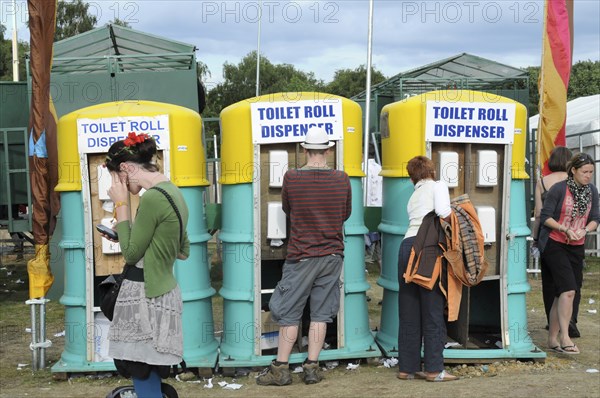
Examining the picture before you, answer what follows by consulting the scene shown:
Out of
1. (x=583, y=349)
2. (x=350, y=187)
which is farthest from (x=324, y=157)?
(x=583, y=349)

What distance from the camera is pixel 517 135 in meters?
6.52

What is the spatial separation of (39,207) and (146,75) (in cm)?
553

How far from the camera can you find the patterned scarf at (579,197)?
7012mm

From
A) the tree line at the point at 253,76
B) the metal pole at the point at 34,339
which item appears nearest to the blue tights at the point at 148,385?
the metal pole at the point at 34,339

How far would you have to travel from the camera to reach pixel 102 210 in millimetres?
6250

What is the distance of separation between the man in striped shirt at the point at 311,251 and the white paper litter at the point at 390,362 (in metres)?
0.75

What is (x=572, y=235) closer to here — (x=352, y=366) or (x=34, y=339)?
(x=352, y=366)

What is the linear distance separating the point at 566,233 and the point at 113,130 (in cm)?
418

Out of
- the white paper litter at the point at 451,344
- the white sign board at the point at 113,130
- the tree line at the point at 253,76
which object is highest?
the tree line at the point at 253,76

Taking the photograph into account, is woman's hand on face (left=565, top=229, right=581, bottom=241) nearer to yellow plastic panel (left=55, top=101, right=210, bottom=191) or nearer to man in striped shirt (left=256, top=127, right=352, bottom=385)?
man in striped shirt (left=256, top=127, right=352, bottom=385)

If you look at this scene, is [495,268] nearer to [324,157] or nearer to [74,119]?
[324,157]

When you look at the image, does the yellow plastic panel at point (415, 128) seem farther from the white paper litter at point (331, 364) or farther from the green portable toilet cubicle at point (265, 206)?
the white paper litter at point (331, 364)

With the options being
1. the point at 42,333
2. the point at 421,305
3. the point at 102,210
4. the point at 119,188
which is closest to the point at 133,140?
the point at 119,188

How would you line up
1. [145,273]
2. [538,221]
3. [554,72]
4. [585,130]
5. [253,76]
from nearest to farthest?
1. [145,273]
2. [538,221]
3. [554,72]
4. [585,130]
5. [253,76]
